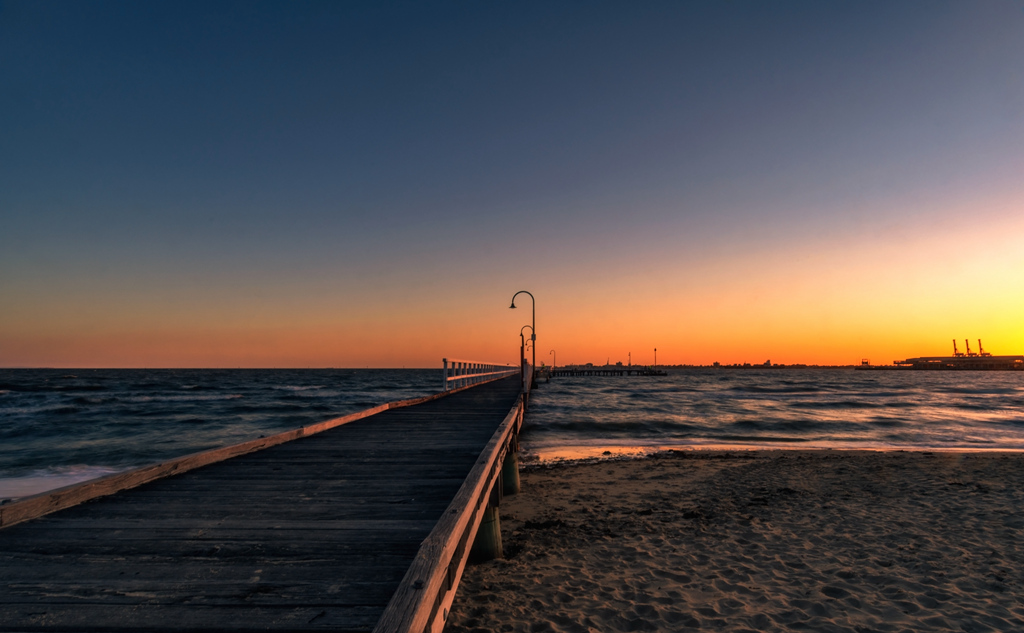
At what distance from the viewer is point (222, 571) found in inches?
118

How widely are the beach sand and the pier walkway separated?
1.53 metres

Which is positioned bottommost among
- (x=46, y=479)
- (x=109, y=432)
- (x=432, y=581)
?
(x=46, y=479)

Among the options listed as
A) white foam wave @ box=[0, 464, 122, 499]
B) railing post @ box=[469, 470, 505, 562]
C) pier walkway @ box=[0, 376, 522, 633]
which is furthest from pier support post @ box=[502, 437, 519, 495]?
white foam wave @ box=[0, 464, 122, 499]

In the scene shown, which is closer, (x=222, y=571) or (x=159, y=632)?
(x=159, y=632)

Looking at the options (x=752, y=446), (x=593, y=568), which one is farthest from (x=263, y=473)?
(x=752, y=446)

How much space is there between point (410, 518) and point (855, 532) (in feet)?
22.9

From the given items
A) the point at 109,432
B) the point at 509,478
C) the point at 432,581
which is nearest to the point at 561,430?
the point at 509,478

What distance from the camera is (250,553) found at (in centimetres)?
324

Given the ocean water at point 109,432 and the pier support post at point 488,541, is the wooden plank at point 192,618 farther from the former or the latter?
the ocean water at point 109,432

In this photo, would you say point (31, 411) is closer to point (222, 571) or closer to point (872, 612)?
point (222, 571)

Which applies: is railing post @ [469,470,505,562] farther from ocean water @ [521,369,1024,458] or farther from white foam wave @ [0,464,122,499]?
white foam wave @ [0,464,122,499]

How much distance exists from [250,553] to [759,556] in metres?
6.11

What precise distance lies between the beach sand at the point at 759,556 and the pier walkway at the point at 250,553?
1.53 metres

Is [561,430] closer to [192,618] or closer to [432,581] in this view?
[432,581]
